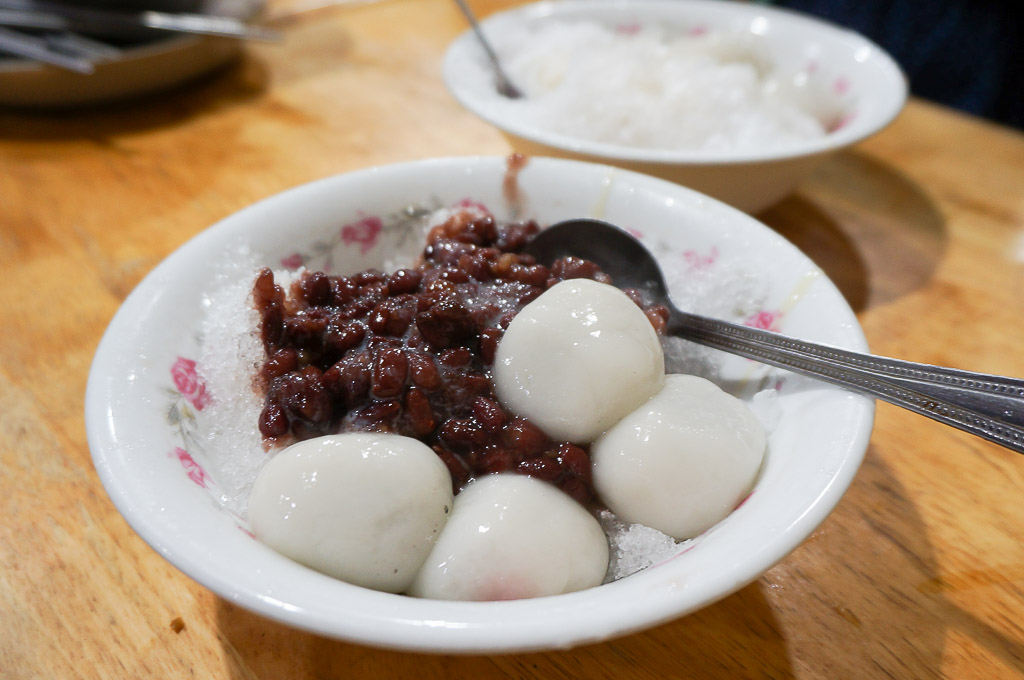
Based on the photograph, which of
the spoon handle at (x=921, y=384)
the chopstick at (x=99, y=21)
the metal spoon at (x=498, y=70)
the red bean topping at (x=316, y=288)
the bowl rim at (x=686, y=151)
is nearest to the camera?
the spoon handle at (x=921, y=384)

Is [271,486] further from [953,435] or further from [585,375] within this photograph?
[953,435]

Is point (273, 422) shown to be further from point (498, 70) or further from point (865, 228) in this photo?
point (865, 228)

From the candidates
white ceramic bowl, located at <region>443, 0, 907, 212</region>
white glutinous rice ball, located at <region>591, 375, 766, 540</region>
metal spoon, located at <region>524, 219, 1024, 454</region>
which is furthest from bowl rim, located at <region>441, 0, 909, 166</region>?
white glutinous rice ball, located at <region>591, 375, 766, 540</region>

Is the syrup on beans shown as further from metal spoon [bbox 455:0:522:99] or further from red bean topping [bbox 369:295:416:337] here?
metal spoon [bbox 455:0:522:99]

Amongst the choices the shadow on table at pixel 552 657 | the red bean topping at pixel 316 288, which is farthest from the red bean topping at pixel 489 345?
the shadow on table at pixel 552 657

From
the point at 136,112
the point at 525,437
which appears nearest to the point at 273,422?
the point at 525,437

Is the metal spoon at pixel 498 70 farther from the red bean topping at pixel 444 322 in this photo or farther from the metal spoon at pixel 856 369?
the red bean topping at pixel 444 322

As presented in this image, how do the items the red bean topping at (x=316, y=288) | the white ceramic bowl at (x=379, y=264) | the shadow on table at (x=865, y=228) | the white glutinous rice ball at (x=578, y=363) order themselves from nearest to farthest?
the white ceramic bowl at (x=379, y=264), the white glutinous rice ball at (x=578, y=363), the red bean topping at (x=316, y=288), the shadow on table at (x=865, y=228)
